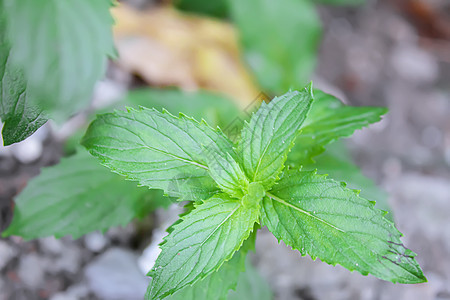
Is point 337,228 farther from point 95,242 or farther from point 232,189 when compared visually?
point 95,242

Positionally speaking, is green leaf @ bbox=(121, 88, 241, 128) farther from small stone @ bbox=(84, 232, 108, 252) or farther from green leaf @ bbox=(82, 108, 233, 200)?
green leaf @ bbox=(82, 108, 233, 200)

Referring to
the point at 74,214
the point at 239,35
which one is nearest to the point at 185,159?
the point at 74,214

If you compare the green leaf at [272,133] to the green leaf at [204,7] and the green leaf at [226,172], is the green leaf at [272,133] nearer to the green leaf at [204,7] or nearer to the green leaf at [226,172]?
the green leaf at [226,172]

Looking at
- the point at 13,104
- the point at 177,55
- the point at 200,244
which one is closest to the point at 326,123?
the point at 200,244

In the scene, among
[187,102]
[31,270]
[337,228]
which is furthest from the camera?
[187,102]

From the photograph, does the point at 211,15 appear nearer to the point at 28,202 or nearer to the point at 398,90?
the point at 398,90


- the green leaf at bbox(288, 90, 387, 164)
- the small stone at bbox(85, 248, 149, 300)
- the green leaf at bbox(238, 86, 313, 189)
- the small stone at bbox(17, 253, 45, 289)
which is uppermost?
the green leaf at bbox(288, 90, 387, 164)

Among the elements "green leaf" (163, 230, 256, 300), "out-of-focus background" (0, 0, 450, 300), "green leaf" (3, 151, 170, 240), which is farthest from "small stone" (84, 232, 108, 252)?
"green leaf" (163, 230, 256, 300)
